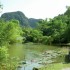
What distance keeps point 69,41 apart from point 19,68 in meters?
44.6

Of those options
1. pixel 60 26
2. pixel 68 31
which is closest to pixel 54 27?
pixel 60 26

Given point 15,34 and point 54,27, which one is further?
point 54,27

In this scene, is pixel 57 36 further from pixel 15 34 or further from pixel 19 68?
pixel 19 68

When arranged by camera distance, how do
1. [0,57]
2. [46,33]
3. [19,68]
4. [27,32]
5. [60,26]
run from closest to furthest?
[0,57] < [19,68] < [60,26] < [46,33] < [27,32]

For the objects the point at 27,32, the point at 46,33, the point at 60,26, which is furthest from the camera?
the point at 27,32

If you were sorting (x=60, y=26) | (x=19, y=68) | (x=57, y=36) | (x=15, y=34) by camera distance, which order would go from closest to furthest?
(x=19, y=68) → (x=57, y=36) → (x=15, y=34) → (x=60, y=26)

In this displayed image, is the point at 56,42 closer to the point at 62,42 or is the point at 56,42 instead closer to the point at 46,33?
the point at 62,42

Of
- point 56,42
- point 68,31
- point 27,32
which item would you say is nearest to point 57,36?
point 56,42

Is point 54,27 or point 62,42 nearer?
point 62,42

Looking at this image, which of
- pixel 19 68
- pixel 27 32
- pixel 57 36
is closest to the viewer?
pixel 19 68

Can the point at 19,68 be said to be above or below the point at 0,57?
below

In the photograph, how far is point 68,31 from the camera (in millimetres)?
71188

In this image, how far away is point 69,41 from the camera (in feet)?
233

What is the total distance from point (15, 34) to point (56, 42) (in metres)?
15.9
